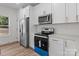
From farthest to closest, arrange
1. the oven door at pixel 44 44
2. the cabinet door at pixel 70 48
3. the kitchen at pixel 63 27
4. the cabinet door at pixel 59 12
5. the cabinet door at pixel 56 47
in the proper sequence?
the oven door at pixel 44 44
the cabinet door at pixel 59 12
the cabinet door at pixel 56 47
the kitchen at pixel 63 27
the cabinet door at pixel 70 48

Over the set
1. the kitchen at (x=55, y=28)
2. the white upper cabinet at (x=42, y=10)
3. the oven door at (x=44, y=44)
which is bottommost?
the oven door at (x=44, y=44)

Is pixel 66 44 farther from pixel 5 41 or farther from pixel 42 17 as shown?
pixel 5 41

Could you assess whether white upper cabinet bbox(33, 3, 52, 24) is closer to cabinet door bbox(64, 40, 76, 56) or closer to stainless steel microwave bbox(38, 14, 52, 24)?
stainless steel microwave bbox(38, 14, 52, 24)

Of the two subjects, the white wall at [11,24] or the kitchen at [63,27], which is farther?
the white wall at [11,24]

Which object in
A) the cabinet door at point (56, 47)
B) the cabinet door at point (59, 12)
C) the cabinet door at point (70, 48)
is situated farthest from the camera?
the cabinet door at point (59, 12)

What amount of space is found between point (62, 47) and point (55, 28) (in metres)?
1.18

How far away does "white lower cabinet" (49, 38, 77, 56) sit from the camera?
213 centimetres

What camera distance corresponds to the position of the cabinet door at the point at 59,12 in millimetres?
2707

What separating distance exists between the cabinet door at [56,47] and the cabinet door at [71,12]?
2.00ft

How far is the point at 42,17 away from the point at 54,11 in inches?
29.2

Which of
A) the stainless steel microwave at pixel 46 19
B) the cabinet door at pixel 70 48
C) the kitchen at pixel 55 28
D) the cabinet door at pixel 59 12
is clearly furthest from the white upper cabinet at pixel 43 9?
the cabinet door at pixel 70 48

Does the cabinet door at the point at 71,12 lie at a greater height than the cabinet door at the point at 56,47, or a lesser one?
greater

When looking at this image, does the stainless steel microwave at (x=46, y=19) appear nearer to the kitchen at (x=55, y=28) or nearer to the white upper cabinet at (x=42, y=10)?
the kitchen at (x=55, y=28)

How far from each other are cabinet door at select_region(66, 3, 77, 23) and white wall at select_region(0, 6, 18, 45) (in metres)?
4.05
